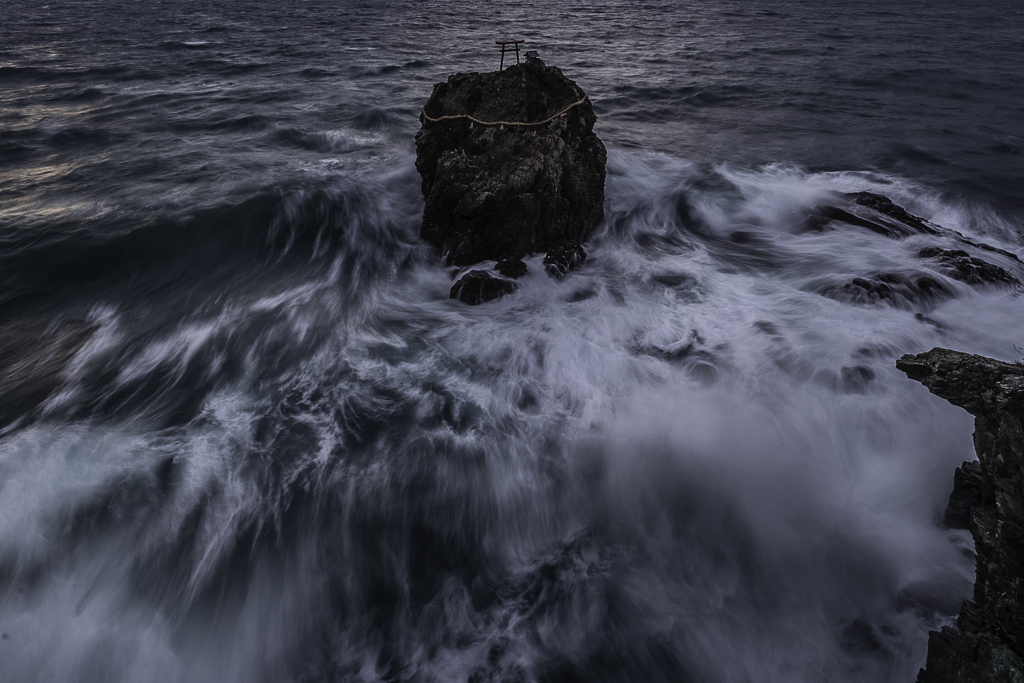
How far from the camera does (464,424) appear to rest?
5.62 metres

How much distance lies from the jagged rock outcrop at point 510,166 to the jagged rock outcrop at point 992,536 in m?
5.02

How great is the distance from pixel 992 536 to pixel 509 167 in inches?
257

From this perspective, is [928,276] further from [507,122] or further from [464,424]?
[464,424]

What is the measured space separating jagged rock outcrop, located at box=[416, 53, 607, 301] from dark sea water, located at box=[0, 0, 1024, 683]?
584 mm

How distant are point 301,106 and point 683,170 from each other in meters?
11.1

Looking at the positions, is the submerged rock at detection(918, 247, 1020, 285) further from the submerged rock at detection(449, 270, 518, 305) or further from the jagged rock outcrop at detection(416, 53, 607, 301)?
the submerged rock at detection(449, 270, 518, 305)

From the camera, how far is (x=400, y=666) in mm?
3861

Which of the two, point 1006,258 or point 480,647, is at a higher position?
point 1006,258

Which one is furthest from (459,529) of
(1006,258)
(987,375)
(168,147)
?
(168,147)

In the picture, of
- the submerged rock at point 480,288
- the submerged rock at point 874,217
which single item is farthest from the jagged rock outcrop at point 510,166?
the submerged rock at point 874,217

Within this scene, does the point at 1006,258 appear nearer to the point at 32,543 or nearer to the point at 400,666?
the point at 400,666

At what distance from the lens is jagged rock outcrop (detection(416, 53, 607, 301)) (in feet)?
24.6

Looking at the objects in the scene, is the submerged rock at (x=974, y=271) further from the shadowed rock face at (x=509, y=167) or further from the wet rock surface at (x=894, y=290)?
the shadowed rock face at (x=509, y=167)

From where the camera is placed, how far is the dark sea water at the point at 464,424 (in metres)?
4.02
